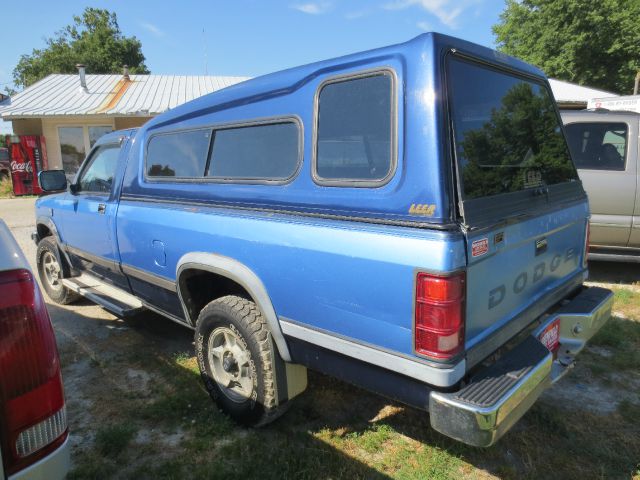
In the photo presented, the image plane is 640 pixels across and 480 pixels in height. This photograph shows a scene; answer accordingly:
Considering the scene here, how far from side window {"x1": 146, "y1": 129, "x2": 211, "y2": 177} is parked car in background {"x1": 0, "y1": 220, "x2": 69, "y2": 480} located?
1.73m

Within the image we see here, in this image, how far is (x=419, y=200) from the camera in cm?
189

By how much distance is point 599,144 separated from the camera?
5375mm

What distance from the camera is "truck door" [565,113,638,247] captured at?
5.19 m

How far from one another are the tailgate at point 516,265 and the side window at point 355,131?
580mm

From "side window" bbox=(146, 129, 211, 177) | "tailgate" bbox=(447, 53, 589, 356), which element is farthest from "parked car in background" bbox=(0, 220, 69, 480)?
"side window" bbox=(146, 129, 211, 177)

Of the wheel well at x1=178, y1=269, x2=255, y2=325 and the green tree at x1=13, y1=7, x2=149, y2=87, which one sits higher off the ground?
the green tree at x1=13, y1=7, x2=149, y2=87

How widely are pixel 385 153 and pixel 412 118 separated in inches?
7.8

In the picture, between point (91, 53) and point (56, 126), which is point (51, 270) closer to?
point (56, 126)

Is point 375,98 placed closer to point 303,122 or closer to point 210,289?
point 303,122

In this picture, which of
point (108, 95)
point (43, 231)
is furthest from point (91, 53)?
point (43, 231)

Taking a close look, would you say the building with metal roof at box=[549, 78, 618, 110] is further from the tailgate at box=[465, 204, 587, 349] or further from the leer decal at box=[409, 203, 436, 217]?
the leer decal at box=[409, 203, 436, 217]

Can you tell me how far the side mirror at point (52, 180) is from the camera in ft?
14.3

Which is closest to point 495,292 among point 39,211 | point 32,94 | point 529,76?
point 529,76

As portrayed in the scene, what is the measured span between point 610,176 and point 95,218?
5.65 metres
